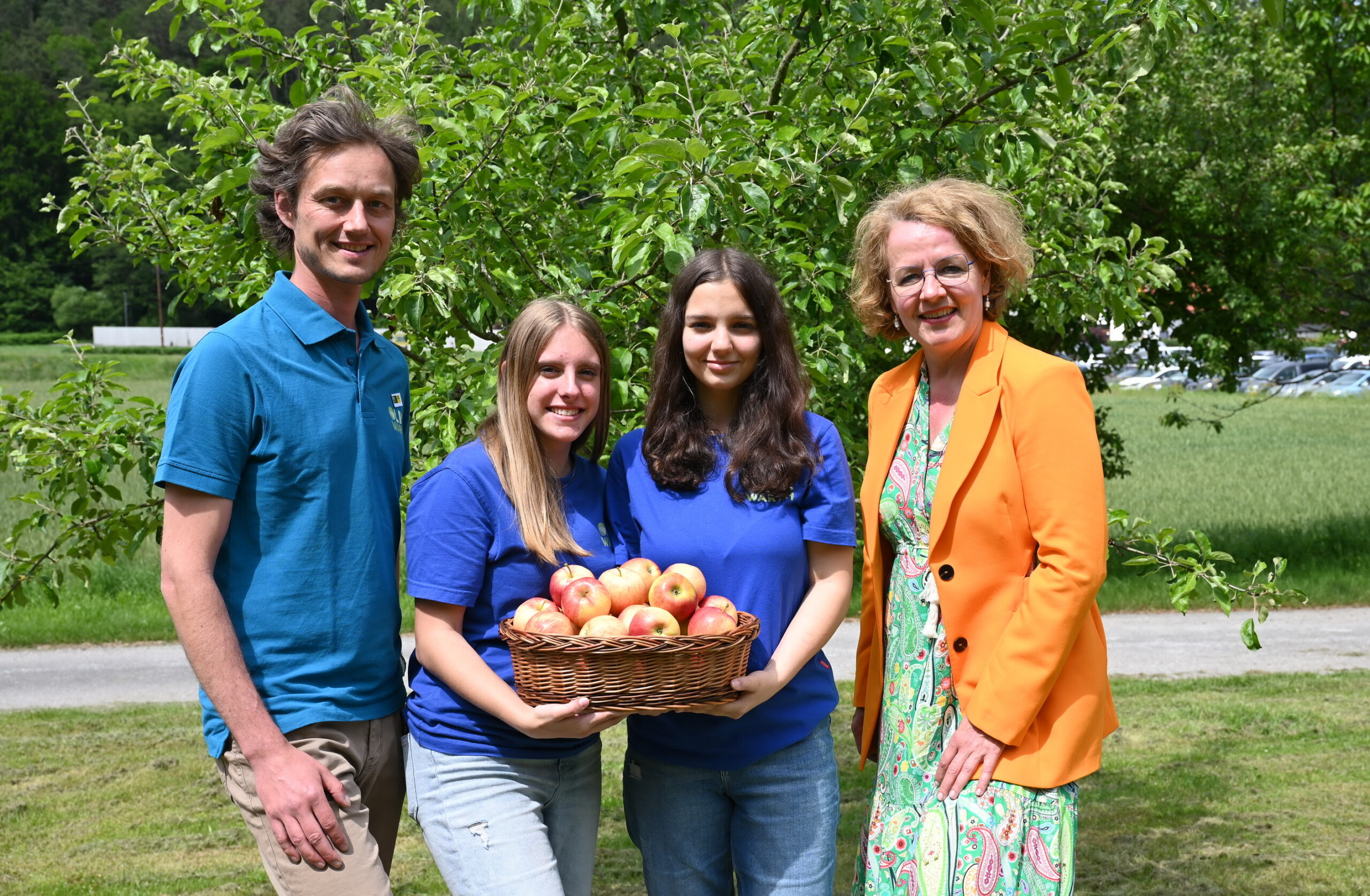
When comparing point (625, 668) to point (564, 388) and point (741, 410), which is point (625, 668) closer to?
point (564, 388)

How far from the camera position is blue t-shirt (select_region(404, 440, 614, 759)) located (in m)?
2.71

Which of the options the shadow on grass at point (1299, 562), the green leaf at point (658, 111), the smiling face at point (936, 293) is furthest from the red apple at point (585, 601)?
the shadow on grass at point (1299, 562)

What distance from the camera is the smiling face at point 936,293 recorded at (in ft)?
9.20

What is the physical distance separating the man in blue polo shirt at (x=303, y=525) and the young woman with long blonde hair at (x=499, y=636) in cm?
11

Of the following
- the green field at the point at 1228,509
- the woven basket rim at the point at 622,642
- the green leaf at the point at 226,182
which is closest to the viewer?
the woven basket rim at the point at 622,642

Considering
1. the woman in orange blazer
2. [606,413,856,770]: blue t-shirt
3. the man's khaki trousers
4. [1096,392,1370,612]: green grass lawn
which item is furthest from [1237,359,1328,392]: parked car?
the man's khaki trousers

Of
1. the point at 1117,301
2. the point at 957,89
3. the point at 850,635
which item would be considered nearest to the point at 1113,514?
the point at 1117,301

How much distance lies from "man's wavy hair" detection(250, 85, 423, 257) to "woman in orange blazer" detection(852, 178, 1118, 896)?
3.69 feet

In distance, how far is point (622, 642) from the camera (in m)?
2.43

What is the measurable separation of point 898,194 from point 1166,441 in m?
28.1

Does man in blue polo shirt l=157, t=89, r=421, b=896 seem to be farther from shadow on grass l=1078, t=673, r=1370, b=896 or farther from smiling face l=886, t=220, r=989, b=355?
shadow on grass l=1078, t=673, r=1370, b=896

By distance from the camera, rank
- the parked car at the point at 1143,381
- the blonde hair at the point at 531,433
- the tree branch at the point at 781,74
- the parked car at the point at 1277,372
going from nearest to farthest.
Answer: the blonde hair at the point at 531,433 < the tree branch at the point at 781,74 < the parked car at the point at 1277,372 < the parked car at the point at 1143,381

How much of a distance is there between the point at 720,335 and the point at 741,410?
20 cm

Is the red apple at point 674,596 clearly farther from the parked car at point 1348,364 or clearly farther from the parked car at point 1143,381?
the parked car at point 1348,364
